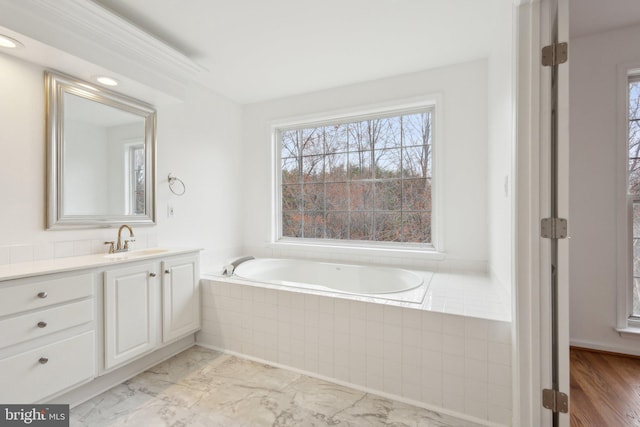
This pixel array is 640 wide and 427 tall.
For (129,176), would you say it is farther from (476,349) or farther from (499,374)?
(499,374)

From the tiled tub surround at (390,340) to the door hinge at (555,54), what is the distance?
1273 millimetres

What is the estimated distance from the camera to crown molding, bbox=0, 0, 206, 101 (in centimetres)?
146

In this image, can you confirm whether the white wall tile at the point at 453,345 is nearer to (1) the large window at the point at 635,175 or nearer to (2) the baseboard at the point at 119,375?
(1) the large window at the point at 635,175

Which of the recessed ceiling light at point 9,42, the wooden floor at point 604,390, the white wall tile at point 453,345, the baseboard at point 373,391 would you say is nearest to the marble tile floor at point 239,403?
the baseboard at point 373,391

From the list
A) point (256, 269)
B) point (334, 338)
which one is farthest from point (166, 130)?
point (334, 338)

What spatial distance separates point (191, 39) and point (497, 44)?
221 cm

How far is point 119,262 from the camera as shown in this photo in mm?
1779

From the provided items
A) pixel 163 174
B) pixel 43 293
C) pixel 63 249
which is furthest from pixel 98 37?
pixel 43 293

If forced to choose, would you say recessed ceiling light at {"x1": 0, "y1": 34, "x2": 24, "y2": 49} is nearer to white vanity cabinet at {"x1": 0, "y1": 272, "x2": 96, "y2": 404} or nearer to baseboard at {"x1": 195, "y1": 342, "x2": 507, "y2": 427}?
white vanity cabinet at {"x1": 0, "y1": 272, "x2": 96, "y2": 404}

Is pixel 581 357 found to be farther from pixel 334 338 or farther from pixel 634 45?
pixel 634 45

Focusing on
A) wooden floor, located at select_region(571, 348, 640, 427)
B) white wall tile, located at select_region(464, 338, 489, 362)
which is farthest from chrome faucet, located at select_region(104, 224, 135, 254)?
wooden floor, located at select_region(571, 348, 640, 427)

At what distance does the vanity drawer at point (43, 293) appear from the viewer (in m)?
1.32

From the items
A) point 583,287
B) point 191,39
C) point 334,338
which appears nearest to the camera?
point 334,338

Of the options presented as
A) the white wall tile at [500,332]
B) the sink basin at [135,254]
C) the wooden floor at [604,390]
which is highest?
the sink basin at [135,254]
